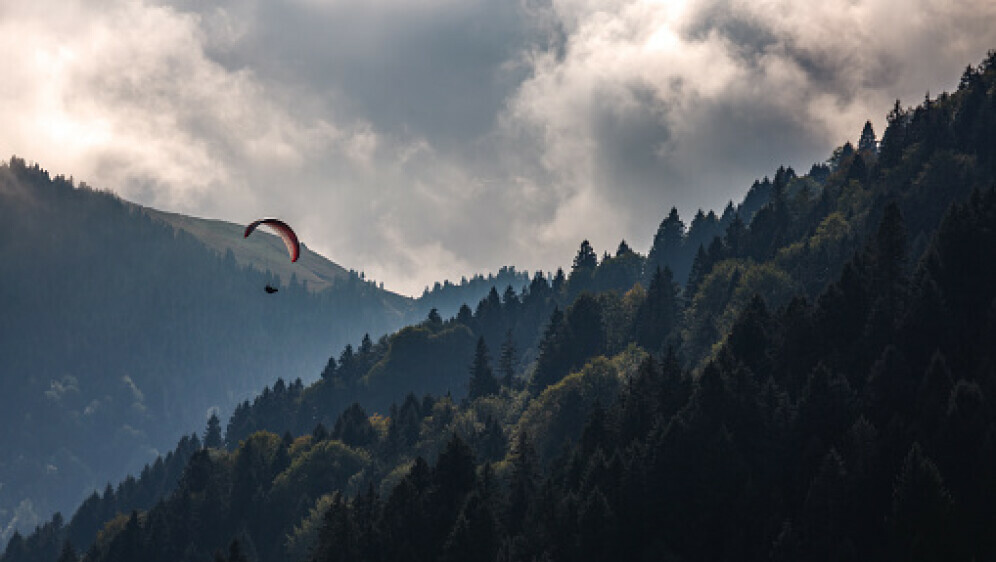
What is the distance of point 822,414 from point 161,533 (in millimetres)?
102873

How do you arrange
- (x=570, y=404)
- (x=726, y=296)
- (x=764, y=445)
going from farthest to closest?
(x=726, y=296) < (x=570, y=404) < (x=764, y=445)

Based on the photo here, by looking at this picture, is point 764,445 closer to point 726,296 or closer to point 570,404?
point 570,404

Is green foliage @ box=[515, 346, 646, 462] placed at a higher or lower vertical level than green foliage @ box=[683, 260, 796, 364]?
lower

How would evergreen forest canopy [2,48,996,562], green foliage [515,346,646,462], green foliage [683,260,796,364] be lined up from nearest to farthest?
evergreen forest canopy [2,48,996,562] → green foliage [515,346,646,462] → green foliage [683,260,796,364]

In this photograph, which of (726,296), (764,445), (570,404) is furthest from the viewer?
(726,296)

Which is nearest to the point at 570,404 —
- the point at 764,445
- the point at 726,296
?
the point at 726,296

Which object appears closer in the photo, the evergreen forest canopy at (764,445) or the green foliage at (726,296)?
the evergreen forest canopy at (764,445)

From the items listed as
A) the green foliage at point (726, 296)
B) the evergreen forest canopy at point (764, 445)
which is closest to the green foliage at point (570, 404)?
the evergreen forest canopy at point (764, 445)

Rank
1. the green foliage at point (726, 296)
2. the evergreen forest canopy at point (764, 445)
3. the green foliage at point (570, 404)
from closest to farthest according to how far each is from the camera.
A: the evergreen forest canopy at point (764, 445)
the green foliage at point (570, 404)
the green foliage at point (726, 296)

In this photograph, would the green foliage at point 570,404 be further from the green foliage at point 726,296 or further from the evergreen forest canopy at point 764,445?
the green foliage at point 726,296

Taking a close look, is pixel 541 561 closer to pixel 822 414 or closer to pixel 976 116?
pixel 822 414

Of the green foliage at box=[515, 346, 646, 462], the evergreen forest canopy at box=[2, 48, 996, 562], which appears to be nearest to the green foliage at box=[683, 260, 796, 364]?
the evergreen forest canopy at box=[2, 48, 996, 562]

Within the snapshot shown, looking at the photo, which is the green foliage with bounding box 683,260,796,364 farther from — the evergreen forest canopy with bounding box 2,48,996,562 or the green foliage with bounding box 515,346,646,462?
the green foliage with bounding box 515,346,646,462

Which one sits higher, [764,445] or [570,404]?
[570,404]
